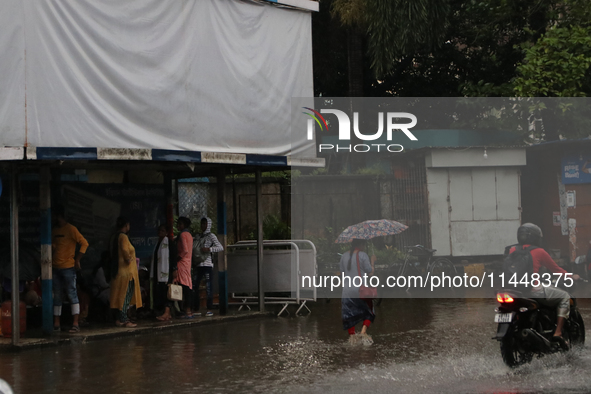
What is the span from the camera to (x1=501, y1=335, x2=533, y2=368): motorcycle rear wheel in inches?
299

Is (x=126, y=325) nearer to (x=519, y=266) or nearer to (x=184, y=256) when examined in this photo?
(x=184, y=256)

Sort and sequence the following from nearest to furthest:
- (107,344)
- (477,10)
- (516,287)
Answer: (516,287) < (107,344) < (477,10)

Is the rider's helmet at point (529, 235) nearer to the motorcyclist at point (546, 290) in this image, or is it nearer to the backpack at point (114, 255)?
the motorcyclist at point (546, 290)

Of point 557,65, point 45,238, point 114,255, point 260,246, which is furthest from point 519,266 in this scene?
point 557,65

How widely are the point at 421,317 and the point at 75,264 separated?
17.5ft

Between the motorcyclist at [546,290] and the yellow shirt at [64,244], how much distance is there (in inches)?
239

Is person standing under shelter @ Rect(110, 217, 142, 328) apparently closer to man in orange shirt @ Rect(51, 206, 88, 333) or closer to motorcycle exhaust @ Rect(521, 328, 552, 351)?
man in orange shirt @ Rect(51, 206, 88, 333)

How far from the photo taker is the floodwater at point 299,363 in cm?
715

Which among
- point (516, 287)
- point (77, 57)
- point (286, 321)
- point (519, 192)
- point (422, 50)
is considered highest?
point (422, 50)

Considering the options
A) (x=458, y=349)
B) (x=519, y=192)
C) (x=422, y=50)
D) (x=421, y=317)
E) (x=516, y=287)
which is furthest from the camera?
(x=422, y=50)

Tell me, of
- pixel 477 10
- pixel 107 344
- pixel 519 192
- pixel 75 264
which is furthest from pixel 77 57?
pixel 477 10

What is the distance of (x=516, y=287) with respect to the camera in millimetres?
7816

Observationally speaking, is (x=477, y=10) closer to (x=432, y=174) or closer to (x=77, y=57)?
(x=432, y=174)

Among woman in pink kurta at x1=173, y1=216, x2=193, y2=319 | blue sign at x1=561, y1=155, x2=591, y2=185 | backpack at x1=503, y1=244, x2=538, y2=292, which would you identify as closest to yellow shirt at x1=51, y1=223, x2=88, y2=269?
woman in pink kurta at x1=173, y1=216, x2=193, y2=319
